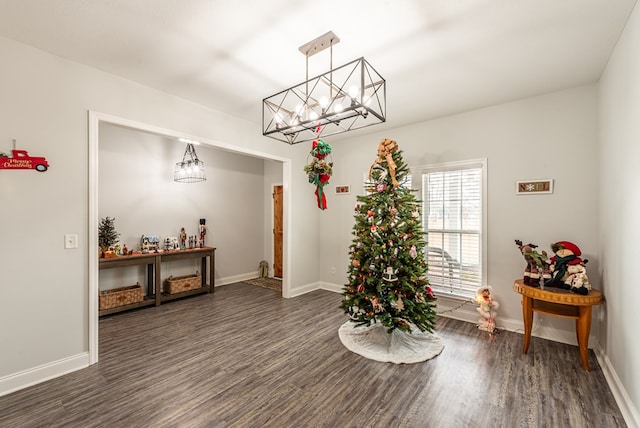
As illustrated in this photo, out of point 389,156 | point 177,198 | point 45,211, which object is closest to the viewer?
point 45,211

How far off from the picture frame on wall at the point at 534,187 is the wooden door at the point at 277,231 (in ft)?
14.3

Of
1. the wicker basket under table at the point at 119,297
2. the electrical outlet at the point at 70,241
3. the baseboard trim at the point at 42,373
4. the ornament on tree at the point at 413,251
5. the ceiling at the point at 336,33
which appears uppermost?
the ceiling at the point at 336,33

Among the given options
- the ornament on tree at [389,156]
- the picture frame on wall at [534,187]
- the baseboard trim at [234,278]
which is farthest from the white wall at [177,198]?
the picture frame on wall at [534,187]

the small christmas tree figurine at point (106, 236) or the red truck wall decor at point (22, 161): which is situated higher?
the red truck wall decor at point (22, 161)

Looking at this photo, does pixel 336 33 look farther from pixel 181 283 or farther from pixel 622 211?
pixel 181 283

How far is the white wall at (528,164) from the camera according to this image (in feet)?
9.66

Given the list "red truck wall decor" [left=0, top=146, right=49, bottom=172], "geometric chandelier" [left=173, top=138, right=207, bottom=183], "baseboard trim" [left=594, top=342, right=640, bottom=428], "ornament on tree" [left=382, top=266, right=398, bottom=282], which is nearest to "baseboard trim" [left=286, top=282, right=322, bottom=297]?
"ornament on tree" [left=382, top=266, right=398, bottom=282]

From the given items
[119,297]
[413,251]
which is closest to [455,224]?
[413,251]

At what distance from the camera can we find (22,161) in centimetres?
224

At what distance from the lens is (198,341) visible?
10.0ft

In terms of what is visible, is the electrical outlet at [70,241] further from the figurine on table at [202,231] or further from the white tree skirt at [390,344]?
the white tree skirt at [390,344]

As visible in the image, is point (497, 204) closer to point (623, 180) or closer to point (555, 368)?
point (623, 180)

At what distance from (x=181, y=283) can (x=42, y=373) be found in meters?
2.30

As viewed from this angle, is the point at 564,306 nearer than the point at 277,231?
Yes
